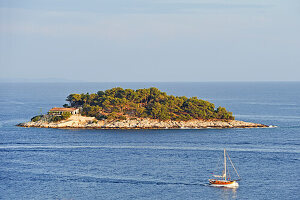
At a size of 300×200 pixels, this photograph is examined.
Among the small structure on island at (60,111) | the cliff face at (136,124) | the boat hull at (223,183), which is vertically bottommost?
the boat hull at (223,183)

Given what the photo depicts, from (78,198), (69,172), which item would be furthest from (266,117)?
(78,198)

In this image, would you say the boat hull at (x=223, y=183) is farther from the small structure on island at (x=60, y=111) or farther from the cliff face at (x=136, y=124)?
the small structure on island at (x=60, y=111)

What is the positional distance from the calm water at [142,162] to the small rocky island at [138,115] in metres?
6.72

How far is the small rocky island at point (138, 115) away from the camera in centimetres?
13075

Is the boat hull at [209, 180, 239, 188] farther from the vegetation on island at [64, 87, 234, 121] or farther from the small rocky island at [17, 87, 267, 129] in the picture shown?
the vegetation on island at [64, 87, 234, 121]

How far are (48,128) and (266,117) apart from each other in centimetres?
6665

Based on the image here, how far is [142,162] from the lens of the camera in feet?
287

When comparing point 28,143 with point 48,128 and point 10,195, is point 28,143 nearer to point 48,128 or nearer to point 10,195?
point 48,128

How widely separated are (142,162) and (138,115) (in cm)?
4880

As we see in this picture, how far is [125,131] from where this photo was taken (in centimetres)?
12419

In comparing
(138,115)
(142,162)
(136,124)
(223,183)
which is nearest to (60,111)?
(138,115)

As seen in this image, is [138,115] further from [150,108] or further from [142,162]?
[142,162]

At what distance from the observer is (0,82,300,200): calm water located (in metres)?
68.9

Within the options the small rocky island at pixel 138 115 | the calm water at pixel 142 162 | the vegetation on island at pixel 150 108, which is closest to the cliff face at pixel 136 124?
the small rocky island at pixel 138 115
